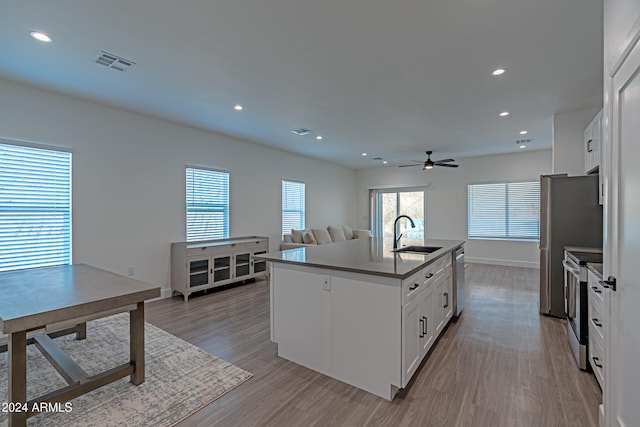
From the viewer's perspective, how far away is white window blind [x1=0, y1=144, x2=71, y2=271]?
3281 millimetres

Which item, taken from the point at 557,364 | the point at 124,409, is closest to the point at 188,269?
the point at 124,409

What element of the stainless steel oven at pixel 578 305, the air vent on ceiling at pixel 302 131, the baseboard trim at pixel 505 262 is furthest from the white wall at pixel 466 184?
the stainless steel oven at pixel 578 305

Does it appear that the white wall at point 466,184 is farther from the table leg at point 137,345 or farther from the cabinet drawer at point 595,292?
the table leg at point 137,345

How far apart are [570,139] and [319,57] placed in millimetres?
3794

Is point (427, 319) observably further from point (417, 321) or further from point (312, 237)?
point (312, 237)

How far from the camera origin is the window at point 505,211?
6.91 meters

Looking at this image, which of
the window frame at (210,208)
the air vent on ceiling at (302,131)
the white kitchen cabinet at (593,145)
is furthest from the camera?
the air vent on ceiling at (302,131)

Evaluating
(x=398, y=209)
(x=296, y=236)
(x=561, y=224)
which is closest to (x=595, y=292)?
(x=561, y=224)

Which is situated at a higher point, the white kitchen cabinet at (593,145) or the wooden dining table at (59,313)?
the white kitchen cabinet at (593,145)

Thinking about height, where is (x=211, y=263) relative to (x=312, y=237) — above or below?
below

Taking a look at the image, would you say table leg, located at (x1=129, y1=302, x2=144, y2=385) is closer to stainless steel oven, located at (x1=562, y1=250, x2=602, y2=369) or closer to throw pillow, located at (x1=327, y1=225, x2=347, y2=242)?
stainless steel oven, located at (x1=562, y1=250, x2=602, y2=369)

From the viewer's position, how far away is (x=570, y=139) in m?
4.16

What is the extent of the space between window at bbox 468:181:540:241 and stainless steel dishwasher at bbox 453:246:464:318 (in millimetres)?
4394

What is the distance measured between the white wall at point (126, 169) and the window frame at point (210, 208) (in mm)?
85
